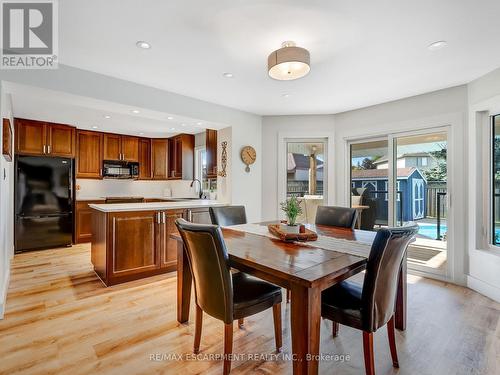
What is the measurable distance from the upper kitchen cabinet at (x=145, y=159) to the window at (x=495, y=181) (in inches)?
230

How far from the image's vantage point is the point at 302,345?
4.27 feet

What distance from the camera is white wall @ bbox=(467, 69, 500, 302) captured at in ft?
9.32


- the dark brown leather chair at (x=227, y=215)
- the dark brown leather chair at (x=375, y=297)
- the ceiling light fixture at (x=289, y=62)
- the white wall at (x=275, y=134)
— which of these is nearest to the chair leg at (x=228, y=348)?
the dark brown leather chair at (x=375, y=297)

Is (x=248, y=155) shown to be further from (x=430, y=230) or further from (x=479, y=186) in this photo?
(x=479, y=186)

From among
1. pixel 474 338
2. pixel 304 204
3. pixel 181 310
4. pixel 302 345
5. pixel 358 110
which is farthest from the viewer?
pixel 304 204

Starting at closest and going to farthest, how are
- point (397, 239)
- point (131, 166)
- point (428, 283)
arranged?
1. point (397, 239)
2. point (428, 283)
3. point (131, 166)

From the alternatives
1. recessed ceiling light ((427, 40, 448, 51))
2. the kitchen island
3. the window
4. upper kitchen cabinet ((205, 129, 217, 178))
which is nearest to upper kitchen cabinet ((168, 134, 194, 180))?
upper kitchen cabinet ((205, 129, 217, 178))

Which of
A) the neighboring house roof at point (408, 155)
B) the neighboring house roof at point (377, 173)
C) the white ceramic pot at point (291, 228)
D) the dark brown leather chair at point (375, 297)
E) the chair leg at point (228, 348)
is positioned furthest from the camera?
the neighboring house roof at point (377, 173)

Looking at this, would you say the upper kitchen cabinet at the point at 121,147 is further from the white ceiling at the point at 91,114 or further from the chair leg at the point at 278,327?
the chair leg at the point at 278,327

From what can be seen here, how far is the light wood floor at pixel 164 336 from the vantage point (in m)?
1.73

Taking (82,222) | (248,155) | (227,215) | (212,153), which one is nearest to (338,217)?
(227,215)

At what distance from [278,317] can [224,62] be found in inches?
89.6

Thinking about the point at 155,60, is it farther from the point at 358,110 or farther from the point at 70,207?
the point at 70,207

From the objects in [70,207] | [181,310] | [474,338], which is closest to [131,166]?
[70,207]
